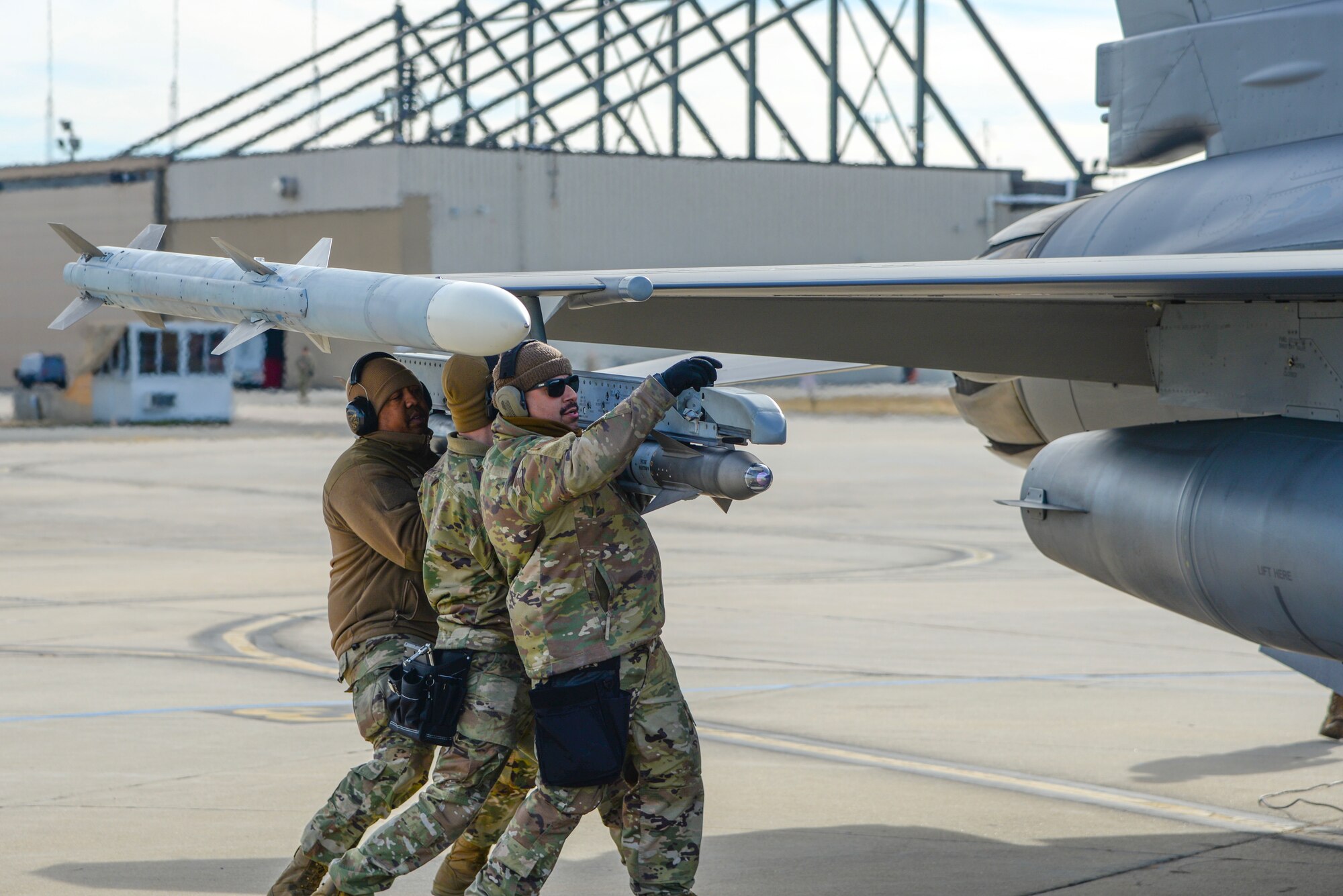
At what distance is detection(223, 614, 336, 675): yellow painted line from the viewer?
10.7 metres

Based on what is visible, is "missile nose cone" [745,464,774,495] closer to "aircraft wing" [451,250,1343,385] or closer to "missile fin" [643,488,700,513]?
"missile fin" [643,488,700,513]

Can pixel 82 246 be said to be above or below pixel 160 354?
above

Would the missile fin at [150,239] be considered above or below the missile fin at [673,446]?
above

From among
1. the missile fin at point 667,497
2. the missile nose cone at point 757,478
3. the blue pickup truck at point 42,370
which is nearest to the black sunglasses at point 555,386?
the missile fin at point 667,497

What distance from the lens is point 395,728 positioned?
5.22 metres

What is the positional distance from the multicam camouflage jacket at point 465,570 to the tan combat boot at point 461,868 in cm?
94

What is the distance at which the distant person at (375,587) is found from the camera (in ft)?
17.6

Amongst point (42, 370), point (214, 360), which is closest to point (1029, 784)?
point (214, 360)

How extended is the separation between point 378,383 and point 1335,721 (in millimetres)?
5674

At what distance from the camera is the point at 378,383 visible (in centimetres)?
574

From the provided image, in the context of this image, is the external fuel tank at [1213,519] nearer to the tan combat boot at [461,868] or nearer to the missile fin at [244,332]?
the tan combat boot at [461,868]

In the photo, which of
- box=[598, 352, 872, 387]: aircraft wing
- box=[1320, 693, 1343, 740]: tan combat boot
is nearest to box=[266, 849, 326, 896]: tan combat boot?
box=[598, 352, 872, 387]: aircraft wing

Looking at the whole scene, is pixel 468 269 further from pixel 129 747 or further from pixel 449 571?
pixel 449 571

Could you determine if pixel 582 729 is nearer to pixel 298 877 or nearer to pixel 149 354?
pixel 298 877
